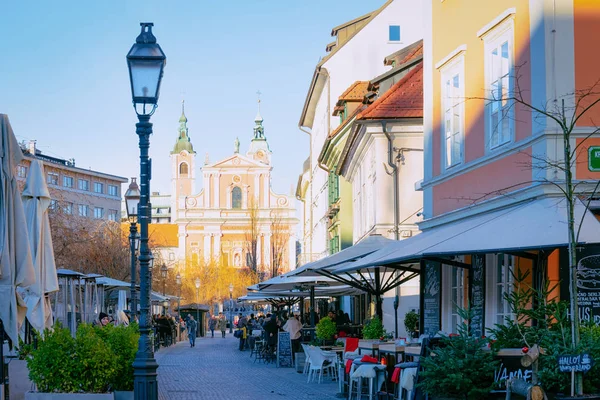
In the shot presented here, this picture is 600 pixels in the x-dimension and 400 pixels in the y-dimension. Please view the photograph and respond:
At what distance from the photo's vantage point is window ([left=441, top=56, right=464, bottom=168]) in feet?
62.4

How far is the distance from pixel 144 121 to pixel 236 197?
112433mm

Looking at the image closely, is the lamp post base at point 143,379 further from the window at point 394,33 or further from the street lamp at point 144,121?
the window at point 394,33

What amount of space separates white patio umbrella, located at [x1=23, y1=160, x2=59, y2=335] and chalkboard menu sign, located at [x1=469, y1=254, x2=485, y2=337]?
6.61 m

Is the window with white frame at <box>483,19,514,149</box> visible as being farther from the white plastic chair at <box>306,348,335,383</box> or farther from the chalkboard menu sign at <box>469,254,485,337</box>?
the white plastic chair at <box>306,348,335,383</box>

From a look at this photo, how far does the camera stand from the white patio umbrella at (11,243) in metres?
12.8

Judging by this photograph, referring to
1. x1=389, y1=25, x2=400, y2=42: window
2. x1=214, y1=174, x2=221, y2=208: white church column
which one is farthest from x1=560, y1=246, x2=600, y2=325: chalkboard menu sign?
x1=214, y1=174, x2=221, y2=208: white church column

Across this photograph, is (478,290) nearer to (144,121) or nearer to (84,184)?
(144,121)

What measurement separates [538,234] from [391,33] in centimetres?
3507

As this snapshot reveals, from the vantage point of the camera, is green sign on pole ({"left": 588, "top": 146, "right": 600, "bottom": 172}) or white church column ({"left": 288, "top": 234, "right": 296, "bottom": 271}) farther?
white church column ({"left": 288, "top": 234, "right": 296, "bottom": 271})

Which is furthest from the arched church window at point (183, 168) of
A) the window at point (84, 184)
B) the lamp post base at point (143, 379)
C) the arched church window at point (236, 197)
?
the lamp post base at point (143, 379)

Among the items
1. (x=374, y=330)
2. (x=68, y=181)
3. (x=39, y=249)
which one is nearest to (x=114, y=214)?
(x=68, y=181)

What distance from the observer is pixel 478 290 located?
17547mm

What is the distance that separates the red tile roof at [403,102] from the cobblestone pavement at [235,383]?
7.78 meters

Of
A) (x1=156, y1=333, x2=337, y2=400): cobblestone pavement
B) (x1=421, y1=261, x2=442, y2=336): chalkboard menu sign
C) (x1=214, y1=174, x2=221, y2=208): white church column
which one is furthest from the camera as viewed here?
(x1=214, y1=174, x2=221, y2=208): white church column
